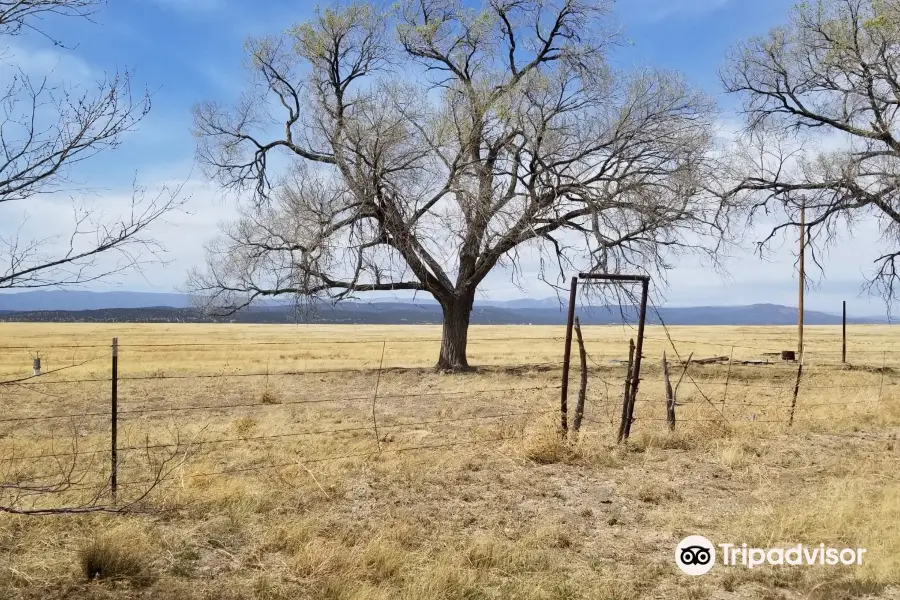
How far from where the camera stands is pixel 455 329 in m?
23.1

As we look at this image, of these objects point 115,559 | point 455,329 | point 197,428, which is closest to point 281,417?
point 197,428

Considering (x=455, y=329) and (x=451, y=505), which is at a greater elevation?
(x=455, y=329)

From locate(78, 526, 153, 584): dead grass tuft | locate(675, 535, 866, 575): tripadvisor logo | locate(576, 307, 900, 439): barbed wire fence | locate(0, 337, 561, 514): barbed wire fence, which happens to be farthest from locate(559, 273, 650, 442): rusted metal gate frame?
locate(78, 526, 153, 584): dead grass tuft

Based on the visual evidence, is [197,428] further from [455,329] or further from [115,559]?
[455,329]

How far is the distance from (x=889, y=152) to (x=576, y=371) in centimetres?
1168

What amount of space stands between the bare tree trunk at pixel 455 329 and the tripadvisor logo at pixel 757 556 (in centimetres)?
1766

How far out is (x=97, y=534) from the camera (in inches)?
199

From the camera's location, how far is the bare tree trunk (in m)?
23.0

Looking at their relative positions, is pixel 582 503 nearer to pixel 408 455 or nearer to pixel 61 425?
pixel 408 455

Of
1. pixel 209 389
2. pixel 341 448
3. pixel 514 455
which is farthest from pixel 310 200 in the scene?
pixel 514 455

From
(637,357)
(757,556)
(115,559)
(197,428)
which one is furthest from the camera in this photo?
(197,428)

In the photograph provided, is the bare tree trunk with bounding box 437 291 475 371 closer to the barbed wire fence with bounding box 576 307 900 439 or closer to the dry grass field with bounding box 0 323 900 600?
the barbed wire fence with bounding box 576 307 900 439

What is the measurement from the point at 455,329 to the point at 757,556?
1801 centimetres

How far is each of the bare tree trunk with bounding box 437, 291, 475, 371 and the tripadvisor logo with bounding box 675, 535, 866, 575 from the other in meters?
17.7
